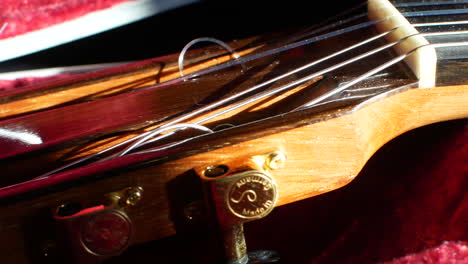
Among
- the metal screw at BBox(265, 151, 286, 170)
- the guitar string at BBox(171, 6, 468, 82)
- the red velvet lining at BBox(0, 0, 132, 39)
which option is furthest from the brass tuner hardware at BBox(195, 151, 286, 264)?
the red velvet lining at BBox(0, 0, 132, 39)

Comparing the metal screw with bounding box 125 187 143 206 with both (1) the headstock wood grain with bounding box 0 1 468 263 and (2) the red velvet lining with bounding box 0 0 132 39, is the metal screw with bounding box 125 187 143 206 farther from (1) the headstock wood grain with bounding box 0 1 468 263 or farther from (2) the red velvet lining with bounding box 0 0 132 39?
(2) the red velvet lining with bounding box 0 0 132 39

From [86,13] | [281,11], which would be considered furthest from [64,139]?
[281,11]

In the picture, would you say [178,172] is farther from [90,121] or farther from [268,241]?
[268,241]

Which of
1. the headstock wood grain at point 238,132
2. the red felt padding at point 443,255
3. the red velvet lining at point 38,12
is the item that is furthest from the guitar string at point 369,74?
the red velvet lining at point 38,12

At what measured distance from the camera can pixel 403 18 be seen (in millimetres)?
653

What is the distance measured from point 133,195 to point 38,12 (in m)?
0.71

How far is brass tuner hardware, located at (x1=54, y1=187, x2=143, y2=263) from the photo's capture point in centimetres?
41

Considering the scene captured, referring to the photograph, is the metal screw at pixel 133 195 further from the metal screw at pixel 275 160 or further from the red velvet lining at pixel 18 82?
the red velvet lining at pixel 18 82

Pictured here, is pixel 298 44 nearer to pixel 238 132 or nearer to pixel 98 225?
pixel 238 132

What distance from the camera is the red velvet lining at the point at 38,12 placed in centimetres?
Result: 95

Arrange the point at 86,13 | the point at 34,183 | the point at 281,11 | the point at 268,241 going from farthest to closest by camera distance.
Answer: the point at 281,11, the point at 86,13, the point at 268,241, the point at 34,183

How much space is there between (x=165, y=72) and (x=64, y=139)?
23 cm

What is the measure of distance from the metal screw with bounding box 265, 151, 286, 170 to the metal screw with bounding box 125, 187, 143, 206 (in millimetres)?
140

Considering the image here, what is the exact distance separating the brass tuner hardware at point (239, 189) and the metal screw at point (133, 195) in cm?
6
